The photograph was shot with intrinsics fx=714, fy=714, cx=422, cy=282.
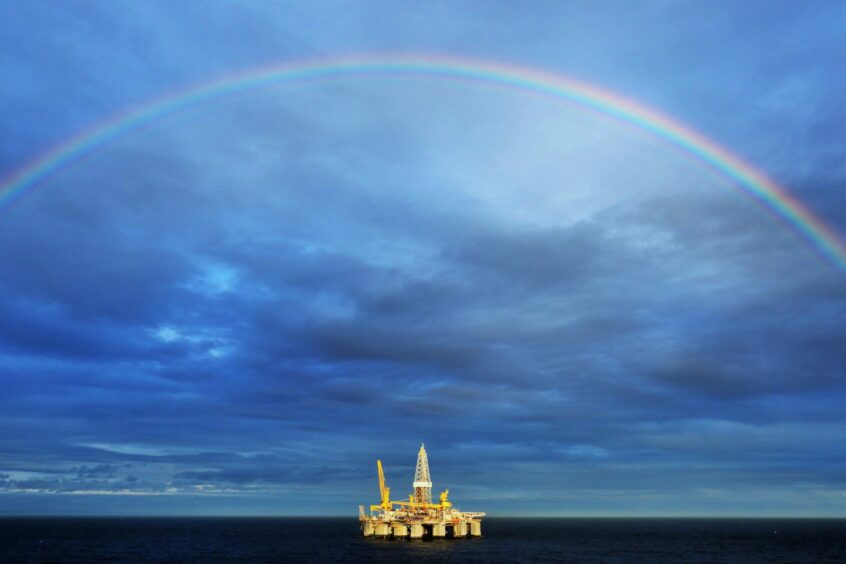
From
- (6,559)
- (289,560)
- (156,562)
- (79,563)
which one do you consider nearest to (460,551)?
(289,560)

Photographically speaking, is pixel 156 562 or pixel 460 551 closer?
pixel 156 562

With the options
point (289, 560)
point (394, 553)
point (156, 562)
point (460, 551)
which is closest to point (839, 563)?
point (460, 551)

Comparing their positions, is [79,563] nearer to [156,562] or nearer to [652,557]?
[156,562]

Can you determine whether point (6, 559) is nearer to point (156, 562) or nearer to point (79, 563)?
point (79, 563)

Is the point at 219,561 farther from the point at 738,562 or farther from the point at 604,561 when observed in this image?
the point at 738,562

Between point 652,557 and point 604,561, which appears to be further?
point 652,557

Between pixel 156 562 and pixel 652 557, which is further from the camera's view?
pixel 652 557

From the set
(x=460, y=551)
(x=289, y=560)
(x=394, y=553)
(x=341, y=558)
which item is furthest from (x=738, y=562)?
(x=289, y=560)
